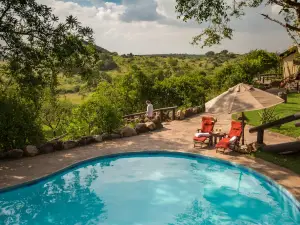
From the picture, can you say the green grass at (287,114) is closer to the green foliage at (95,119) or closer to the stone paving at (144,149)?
the stone paving at (144,149)

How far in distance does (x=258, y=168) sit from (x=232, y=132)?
2.36 m

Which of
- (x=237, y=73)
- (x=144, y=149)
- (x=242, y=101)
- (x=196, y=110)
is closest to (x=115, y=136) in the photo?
(x=144, y=149)

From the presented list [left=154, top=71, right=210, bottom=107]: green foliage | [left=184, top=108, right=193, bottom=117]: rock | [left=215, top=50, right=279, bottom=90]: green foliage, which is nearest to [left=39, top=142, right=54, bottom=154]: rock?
[left=184, top=108, right=193, bottom=117]: rock

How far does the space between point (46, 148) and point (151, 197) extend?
549 centimetres

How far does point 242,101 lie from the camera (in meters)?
11.8

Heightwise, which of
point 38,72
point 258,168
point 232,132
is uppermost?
point 38,72

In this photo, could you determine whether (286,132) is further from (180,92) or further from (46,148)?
(46,148)

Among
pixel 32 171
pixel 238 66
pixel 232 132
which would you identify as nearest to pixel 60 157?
pixel 32 171

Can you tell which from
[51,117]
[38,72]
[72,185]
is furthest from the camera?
[51,117]

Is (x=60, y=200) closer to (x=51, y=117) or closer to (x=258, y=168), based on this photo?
(x=258, y=168)

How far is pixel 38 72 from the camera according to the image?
1265cm

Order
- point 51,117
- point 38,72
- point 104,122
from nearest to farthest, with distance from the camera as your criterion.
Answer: point 38,72 < point 104,122 < point 51,117

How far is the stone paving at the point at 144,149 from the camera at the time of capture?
10441 mm

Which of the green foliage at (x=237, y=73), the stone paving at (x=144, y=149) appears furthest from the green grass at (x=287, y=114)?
the green foliage at (x=237, y=73)
